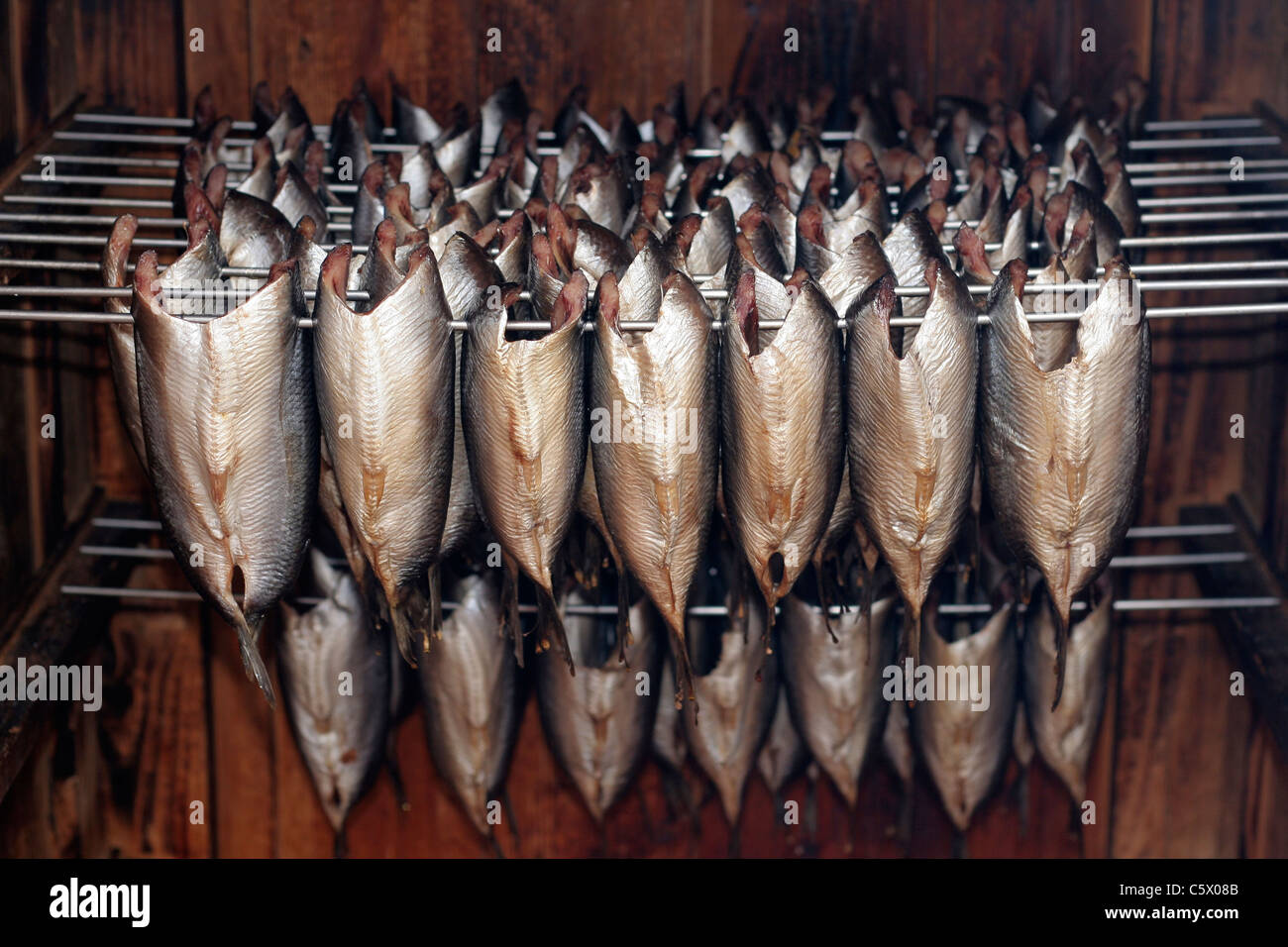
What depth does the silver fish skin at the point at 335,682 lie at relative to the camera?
166 cm

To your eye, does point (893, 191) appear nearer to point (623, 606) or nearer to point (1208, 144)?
point (1208, 144)

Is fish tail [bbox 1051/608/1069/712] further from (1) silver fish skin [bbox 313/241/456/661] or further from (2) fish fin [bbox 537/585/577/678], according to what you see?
(1) silver fish skin [bbox 313/241/456/661]

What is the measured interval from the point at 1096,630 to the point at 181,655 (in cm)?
133

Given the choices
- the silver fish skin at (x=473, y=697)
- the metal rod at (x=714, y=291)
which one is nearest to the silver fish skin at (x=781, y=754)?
the silver fish skin at (x=473, y=697)

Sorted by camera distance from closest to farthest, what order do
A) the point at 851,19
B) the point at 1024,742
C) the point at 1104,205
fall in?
the point at 1104,205 < the point at 1024,742 < the point at 851,19

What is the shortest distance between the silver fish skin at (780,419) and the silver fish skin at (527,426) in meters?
Answer: 0.15

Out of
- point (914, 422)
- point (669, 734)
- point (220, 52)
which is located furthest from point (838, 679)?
point (220, 52)

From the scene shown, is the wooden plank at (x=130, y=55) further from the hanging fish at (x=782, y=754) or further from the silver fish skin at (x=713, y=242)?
the hanging fish at (x=782, y=754)

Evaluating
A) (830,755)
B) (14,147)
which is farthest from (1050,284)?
(14,147)

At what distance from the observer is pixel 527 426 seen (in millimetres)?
1193

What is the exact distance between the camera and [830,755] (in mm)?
1696

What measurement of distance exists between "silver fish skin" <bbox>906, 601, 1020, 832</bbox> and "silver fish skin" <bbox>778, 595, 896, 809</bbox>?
0.21ft

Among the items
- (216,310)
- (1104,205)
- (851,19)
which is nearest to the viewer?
(216,310)

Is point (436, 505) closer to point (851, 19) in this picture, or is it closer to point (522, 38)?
point (522, 38)
